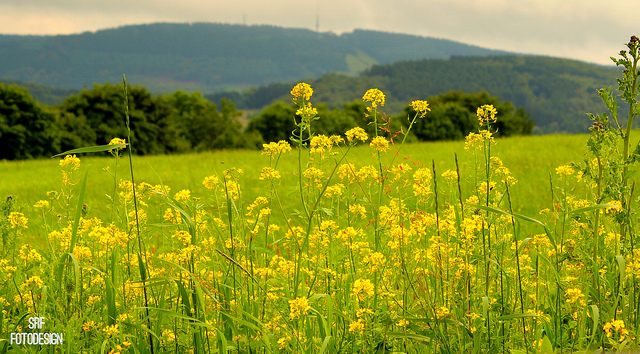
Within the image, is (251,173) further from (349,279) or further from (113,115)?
(113,115)

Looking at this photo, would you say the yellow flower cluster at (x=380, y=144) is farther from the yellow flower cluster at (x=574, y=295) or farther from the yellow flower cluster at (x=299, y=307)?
the yellow flower cluster at (x=574, y=295)

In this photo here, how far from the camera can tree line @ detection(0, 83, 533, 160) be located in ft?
135

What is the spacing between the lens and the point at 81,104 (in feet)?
155

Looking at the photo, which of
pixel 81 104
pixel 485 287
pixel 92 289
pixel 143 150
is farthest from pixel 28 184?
pixel 81 104

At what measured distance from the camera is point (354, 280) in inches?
131

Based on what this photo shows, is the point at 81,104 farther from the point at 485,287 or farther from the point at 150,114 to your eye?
the point at 485,287

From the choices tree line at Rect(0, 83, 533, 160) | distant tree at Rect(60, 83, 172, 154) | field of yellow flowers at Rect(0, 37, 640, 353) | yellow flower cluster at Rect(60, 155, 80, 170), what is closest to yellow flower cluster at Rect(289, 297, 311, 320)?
field of yellow flowers at Rect(0, 37, 640, 353)

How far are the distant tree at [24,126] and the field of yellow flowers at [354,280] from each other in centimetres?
4333

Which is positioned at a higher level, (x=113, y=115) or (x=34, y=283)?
(x=113, y=115)

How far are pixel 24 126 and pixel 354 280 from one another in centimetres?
4575

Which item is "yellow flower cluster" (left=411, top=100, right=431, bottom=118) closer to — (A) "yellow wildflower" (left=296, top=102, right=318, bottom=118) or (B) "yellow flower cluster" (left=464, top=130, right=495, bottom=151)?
(B) "yellow flower cluster" (left=464, top=130, right=495, bottom=151)

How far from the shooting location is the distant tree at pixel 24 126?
40.4 m

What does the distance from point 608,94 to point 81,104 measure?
51.3m

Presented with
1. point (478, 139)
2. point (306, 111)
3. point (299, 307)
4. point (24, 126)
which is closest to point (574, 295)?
point (478, 139)
